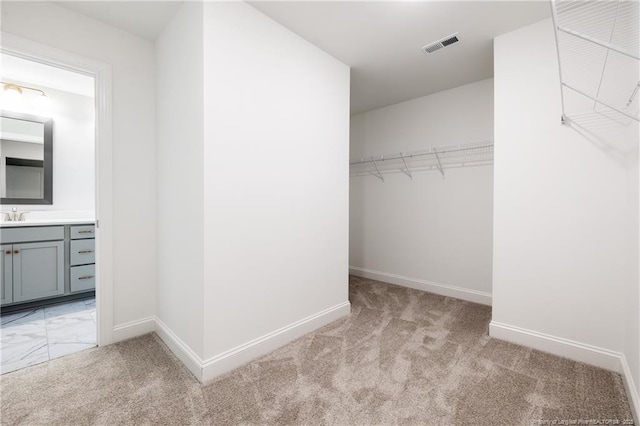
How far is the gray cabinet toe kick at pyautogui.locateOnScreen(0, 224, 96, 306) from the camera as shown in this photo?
2.73 m

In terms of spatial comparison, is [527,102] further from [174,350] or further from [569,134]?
[174,350]

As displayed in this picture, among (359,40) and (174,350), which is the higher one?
(359,40)

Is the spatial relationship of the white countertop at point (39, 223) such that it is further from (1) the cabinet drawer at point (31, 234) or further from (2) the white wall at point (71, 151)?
(2) the white wall at point (71, 151)

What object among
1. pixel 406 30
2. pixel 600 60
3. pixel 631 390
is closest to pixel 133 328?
pixel 406 30

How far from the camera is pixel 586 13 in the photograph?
1.46 meters

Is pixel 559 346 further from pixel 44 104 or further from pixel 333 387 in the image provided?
pixel 44 104

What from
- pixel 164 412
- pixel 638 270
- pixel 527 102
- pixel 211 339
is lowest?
pixel 164 412

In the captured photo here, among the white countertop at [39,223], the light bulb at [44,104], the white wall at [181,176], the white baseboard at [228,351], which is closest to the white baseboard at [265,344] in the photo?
the white baseboard at [228,351]

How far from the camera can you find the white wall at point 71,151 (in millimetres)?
3336

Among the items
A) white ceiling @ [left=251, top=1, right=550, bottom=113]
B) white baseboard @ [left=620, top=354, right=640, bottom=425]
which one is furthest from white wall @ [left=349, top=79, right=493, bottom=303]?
white baseboard @ [left=620, top=354, right=640, bottom=425]

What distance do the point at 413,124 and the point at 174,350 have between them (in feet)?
10.9

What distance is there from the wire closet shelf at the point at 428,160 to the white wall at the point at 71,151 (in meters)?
3.35

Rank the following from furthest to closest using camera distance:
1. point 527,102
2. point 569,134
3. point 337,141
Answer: point 337,141 < point 527,102 < point 569,134

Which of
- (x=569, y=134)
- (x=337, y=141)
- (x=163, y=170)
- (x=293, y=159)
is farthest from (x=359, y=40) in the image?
(x=163, y=170)
